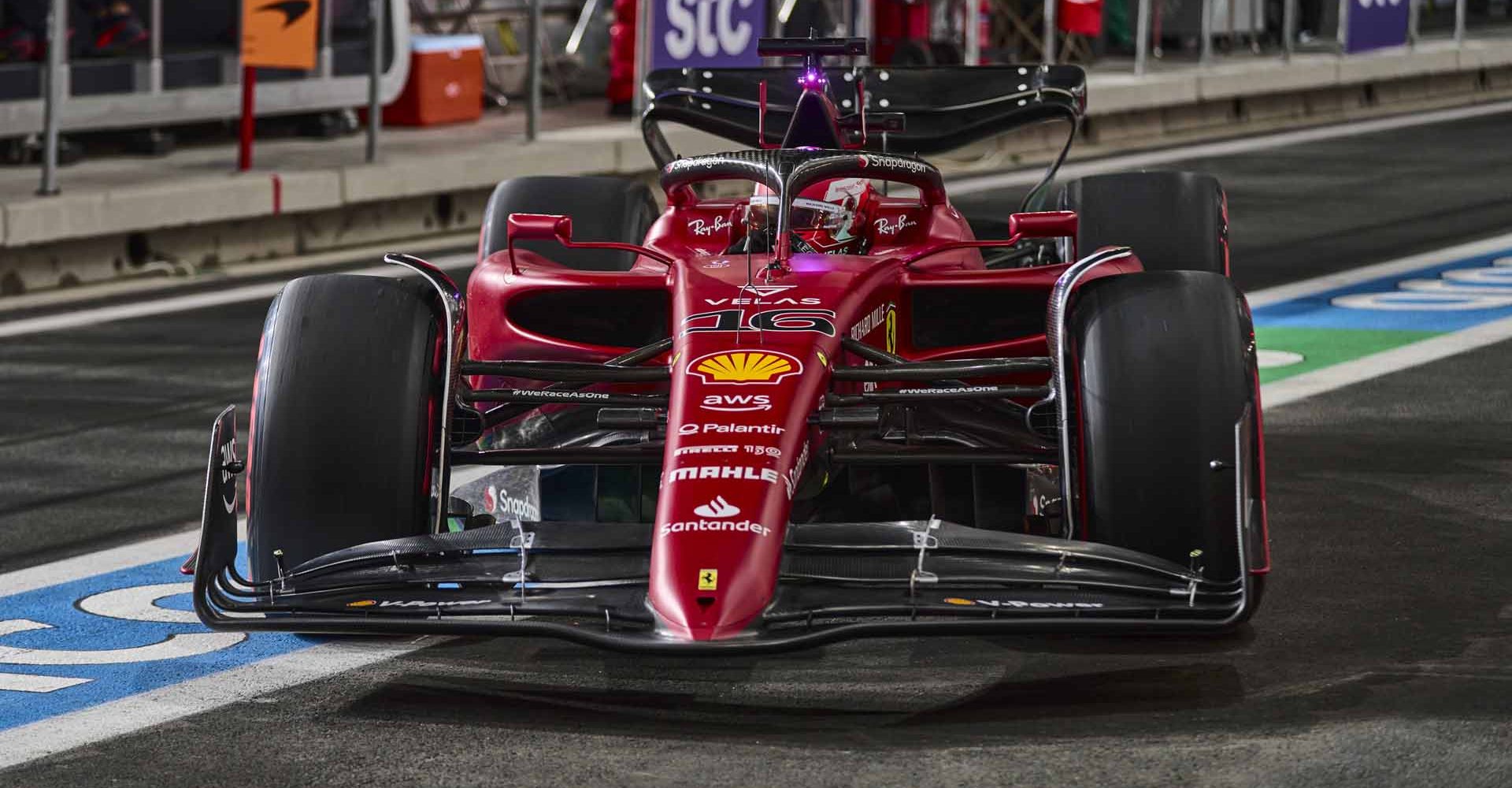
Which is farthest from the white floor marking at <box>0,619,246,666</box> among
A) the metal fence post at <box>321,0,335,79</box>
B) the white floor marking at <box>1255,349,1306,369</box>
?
the metal fence post at <box>321,0,335,79</box>

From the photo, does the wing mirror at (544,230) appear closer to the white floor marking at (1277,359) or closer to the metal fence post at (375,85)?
the white floor marking at (1277,359)

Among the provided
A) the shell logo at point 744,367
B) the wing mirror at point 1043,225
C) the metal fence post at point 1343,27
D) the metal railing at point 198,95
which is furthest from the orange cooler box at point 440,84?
the shell logo at point 744,367

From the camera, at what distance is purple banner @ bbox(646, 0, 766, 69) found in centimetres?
1739

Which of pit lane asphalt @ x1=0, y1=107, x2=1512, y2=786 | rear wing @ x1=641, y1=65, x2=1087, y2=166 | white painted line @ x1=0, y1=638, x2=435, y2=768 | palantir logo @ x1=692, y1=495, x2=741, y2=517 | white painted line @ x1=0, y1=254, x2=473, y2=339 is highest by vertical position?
rear wing @ x1=641, y1=65, x2=1087, y2=166

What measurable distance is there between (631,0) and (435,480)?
1461 cm

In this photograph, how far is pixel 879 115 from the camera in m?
8.98

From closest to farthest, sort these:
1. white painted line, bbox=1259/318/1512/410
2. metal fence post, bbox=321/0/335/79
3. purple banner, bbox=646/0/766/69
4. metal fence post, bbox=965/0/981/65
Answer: white painted line, bbox=1259/318/1512/410 < purple banner, bbox=646/0/766/69 < metal fence post, bbox=321/0/335/79 < metal fence post, bbox=965/0/981/65

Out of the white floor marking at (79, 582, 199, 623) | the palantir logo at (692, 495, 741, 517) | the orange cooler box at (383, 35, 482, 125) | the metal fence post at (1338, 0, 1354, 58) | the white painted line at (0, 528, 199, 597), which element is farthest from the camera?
the metal fence post at (1338, 0, 1354, 58)

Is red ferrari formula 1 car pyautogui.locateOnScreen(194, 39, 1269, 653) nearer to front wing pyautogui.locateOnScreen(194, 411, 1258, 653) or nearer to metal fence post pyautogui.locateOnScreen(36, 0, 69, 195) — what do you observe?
front wing pyautogui.locateOnScreen(194, 411, 1258, 653)

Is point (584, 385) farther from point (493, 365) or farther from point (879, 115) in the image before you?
point (879, 115)

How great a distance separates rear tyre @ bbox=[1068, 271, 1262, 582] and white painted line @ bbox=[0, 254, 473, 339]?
6.48 metres

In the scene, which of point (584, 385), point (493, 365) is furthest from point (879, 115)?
point (493, 365)

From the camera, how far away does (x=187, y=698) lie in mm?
5871

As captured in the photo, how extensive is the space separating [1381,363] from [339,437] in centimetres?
626
